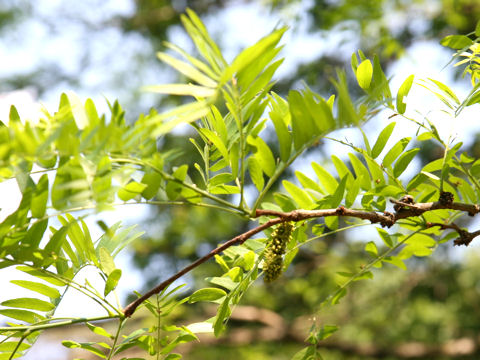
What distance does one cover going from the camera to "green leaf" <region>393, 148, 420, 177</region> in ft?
1.89

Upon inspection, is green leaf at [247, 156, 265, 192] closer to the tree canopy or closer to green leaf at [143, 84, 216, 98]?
the tree canopy

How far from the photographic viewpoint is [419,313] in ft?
11.8

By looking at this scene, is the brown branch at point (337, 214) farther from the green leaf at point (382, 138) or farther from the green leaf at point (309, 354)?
the green leaf at point (309, 354)

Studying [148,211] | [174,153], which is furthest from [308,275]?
[174,153]

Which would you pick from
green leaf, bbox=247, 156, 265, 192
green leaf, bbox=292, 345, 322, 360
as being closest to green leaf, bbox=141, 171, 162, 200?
green leaf, bbox=247, 156, 265, 192

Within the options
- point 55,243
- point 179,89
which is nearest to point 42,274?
point 55,243

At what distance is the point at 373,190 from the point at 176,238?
3194mm

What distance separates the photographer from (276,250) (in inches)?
21.3

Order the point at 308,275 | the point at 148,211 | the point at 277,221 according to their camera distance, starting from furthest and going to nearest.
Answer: the point at 148,211 → the point at 308,275 → the point at 277,221

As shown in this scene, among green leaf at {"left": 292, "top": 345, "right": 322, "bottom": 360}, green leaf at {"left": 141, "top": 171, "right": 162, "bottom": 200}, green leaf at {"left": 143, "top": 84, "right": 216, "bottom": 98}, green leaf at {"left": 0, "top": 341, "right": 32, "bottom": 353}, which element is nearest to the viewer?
green leaf at {"left": 143, "top": 84, "right": 216, "bottom": 98}

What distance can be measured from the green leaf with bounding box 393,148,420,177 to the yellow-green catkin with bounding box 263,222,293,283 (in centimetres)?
16

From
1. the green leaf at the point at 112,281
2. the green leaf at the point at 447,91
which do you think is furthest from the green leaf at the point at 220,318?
the green leaf at the point at 447,91

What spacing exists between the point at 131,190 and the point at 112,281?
13cm

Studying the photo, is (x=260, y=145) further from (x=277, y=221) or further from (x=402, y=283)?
(x=402, y=283)
